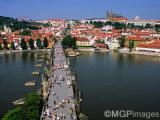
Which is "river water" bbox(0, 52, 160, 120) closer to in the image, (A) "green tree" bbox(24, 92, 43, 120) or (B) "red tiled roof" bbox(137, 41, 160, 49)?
(A) "green tree" bbox(24, 92, 43, 120)

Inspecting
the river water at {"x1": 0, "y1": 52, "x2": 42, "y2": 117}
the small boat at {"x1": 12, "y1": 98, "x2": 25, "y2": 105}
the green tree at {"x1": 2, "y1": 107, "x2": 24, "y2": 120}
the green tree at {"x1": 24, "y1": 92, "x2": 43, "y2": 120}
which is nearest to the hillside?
the river water at {"x1": 0, "y1": 52, "x2": 42, "y2": 117}

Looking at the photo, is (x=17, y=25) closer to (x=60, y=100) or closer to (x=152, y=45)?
(x=152, y=45)

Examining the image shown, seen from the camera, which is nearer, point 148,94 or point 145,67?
point 148,94

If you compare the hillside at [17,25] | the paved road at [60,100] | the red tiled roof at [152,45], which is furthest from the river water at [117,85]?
the hillside at [17,25]

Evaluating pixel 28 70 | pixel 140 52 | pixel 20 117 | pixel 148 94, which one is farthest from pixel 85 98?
pixel 140 52

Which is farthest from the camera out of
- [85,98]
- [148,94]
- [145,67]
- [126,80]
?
[145,67]

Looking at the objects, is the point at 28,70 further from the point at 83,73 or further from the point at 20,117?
the point at 20,117

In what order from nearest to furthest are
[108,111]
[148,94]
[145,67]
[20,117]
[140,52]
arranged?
[20,117] → [108,111] → [148,94] → [145,67] → [140,52]
